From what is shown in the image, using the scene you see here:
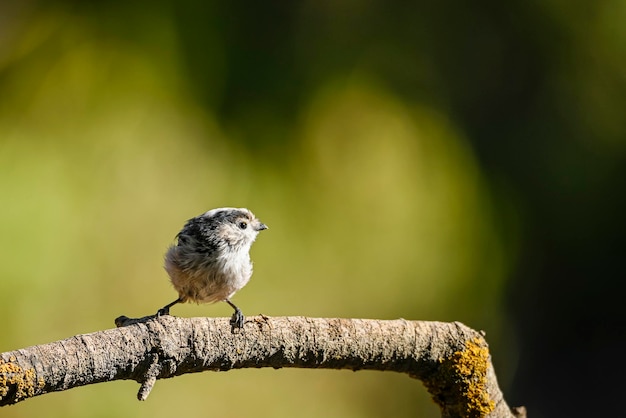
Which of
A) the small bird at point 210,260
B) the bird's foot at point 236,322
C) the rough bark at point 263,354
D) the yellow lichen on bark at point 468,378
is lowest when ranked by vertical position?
the yellow lichen on bark at point 468,378

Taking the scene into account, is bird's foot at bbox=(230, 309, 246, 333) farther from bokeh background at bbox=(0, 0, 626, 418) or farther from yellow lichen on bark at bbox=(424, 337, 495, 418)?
bokeh background at bbox=(0, 0, 626, 418)

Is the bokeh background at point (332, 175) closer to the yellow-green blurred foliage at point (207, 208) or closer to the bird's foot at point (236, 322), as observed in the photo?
the yellow-green blurred foliage at point (207, 208)

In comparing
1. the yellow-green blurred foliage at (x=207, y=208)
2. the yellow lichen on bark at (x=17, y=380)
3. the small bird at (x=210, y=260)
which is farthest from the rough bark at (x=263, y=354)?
the yellow-green blurred foliage at (x=207, y=208)

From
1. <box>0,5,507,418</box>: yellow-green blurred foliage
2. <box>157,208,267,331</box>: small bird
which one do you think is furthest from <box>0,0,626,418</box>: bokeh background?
<box>157,208,267,331</box>: small bird

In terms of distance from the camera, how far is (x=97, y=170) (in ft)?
12.3

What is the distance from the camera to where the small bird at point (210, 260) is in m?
2.62

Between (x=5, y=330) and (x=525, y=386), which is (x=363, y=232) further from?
(x=5, y=330)

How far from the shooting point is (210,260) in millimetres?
2635

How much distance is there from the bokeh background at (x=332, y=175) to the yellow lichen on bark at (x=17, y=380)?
187 cm

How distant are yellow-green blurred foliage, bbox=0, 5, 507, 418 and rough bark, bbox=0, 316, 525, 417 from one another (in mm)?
1618

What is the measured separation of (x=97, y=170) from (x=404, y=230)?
66.3 inches

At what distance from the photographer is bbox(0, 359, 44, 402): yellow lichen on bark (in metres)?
1.53

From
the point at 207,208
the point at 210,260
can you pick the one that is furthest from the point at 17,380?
the point at 207,208

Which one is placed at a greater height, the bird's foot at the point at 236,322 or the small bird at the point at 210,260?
the small bird at the point at 210,260
